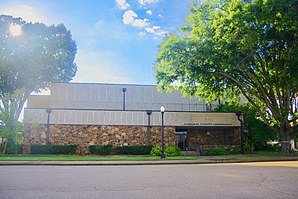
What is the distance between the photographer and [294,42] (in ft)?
69.7

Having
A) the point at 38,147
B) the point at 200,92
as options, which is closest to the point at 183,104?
the point at 200,92

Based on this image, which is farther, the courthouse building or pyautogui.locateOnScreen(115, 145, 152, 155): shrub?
the courthouse building

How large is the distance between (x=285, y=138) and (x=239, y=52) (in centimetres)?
907

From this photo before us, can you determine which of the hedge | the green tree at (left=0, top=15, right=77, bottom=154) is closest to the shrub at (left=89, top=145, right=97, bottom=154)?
the hedge

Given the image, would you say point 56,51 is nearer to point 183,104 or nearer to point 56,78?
point 56,78

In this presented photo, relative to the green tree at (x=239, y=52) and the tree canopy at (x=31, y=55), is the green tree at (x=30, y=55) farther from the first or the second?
the green tree at (x=239, y=52)

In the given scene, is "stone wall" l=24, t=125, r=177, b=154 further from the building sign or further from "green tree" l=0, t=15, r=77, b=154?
"green tree" l=0, t=15, r=77, b=154

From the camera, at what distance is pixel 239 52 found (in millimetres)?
21453

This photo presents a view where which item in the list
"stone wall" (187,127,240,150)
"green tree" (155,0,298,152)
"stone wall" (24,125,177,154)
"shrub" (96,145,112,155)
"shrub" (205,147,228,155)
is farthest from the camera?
"stone wall" (187,127,240,150)

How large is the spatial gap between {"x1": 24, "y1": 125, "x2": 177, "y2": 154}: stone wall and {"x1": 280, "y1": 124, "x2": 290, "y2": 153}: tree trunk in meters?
9.43

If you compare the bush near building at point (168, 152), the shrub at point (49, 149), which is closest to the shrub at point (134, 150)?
the bush near building at point (168, 152)

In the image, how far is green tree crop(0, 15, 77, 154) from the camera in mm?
31608

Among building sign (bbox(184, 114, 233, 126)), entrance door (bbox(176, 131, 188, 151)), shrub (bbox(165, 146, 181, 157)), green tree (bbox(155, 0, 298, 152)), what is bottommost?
shrub (bbox(165, 146, 181, 157))

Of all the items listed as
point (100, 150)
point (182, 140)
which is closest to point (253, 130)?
point (182, 140)
